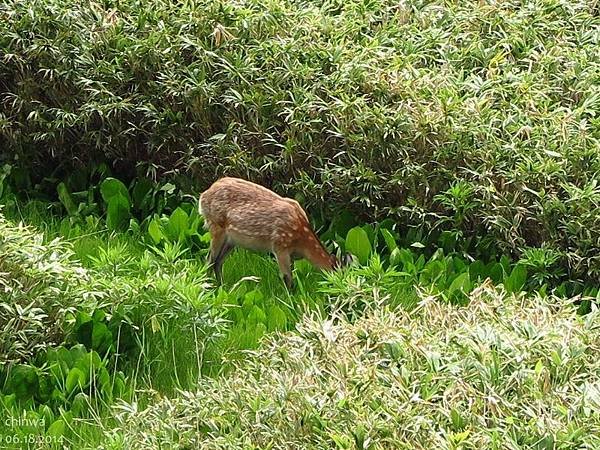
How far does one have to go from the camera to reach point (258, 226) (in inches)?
266

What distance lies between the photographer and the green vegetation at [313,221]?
4.38m

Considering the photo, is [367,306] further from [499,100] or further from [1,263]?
Answer: [499,100]

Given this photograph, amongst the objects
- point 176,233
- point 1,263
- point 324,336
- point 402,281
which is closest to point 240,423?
point 324,336

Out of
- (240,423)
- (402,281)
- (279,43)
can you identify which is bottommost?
(402,281)

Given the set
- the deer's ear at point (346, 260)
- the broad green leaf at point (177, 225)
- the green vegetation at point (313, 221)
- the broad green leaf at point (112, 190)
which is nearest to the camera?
the green vegetation at point (313, 221)

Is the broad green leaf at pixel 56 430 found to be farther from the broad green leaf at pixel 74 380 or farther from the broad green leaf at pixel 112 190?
the broad green leaf at pixel 112 190

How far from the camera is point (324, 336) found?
15.7 ft

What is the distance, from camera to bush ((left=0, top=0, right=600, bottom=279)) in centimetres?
687

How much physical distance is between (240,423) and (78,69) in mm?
4059

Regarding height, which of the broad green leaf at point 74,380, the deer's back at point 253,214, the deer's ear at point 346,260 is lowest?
the deer's ear at point 346,260

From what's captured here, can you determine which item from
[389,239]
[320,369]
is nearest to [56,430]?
[320,369]

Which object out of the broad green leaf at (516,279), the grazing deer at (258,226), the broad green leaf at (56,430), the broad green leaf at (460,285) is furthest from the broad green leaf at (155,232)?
the broad green leaf at (56,430)

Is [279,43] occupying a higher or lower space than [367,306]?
higher

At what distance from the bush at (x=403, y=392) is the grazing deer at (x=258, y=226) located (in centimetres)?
176
